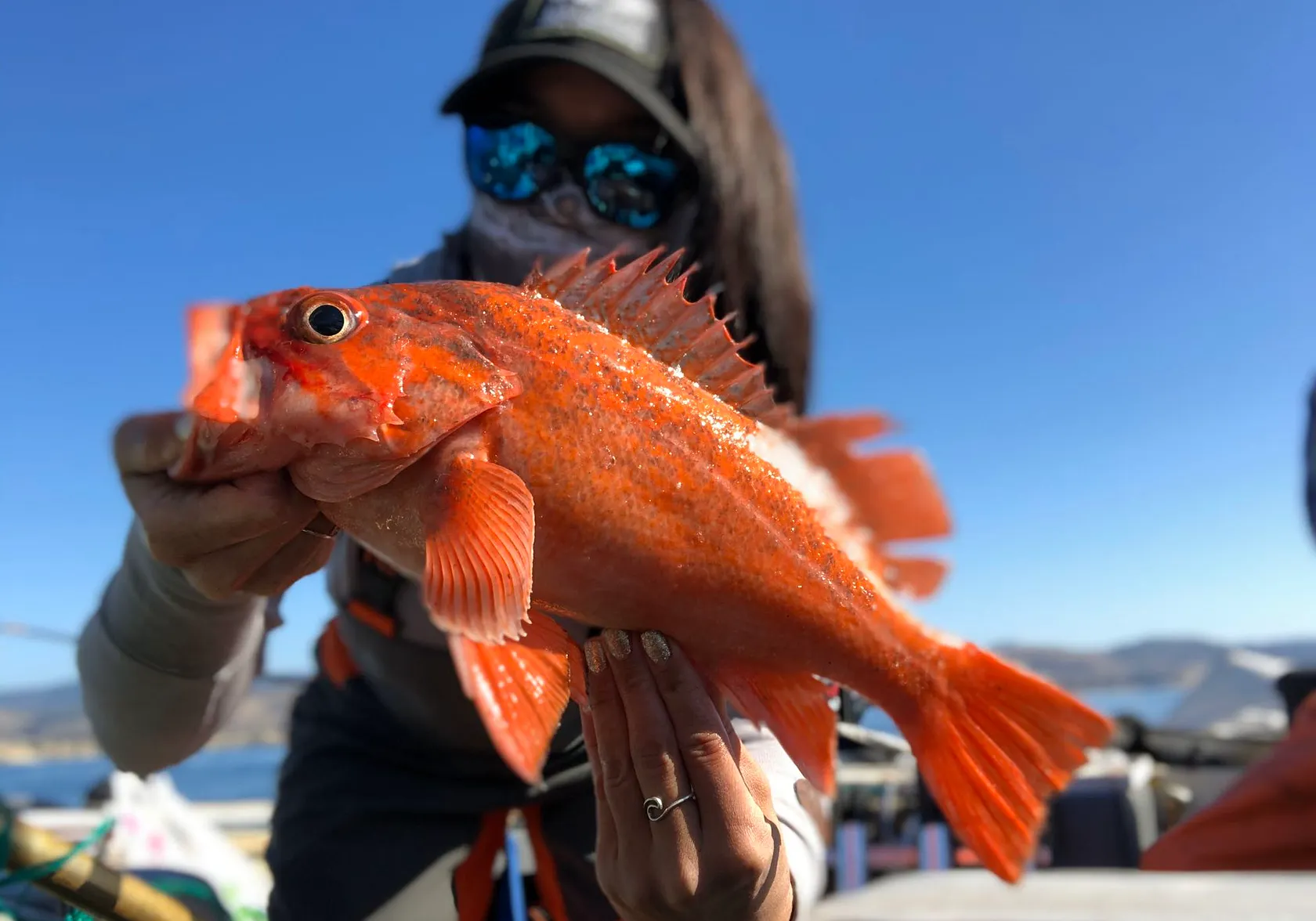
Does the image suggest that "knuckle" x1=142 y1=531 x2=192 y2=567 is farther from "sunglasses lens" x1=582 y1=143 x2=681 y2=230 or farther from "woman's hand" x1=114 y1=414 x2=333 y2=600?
"sunglasses lens" x1=582 y1=143 x2=681 y2=230

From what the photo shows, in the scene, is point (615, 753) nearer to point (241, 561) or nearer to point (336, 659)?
point (241, 561)

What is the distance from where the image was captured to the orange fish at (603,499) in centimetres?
127

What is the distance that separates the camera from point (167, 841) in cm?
416

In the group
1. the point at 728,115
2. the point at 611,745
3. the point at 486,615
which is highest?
the point at 728,115

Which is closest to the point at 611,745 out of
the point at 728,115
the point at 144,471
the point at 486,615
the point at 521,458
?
the point at 486,615

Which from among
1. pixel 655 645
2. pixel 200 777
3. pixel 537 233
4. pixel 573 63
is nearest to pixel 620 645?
pixel 655 645

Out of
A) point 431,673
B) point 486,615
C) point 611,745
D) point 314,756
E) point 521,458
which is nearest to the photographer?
point 486,615

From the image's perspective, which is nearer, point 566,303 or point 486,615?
point 486,615

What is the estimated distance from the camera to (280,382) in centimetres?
126

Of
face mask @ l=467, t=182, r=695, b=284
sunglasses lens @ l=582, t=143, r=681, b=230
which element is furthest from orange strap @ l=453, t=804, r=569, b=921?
sunglasses lens @ l=582, t=143, r=681, b=230

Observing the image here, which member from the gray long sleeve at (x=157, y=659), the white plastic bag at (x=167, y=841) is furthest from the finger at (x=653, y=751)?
the white plastic bag at (x=167, y=841)

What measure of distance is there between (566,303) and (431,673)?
1164 millimetres

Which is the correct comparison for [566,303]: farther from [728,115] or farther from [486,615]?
[728,115]

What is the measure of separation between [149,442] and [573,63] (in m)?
1.62
